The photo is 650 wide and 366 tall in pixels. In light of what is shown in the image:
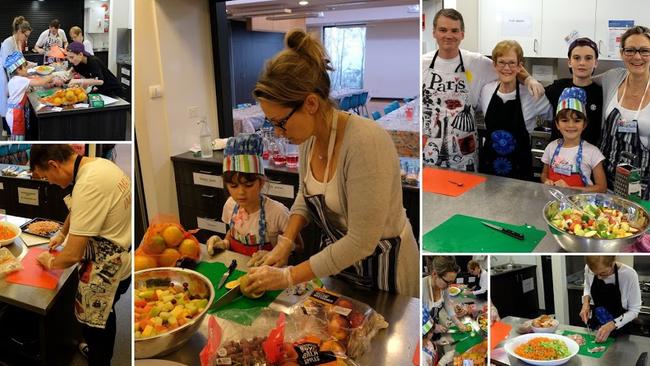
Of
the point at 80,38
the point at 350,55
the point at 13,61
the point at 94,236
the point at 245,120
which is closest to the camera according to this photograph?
the point at 94,236

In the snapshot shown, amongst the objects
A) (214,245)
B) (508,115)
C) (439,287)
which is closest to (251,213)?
(214,245)

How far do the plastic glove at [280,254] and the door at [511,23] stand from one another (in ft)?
8.25

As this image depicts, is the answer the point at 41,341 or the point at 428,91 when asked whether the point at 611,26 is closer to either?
the point at 428,91

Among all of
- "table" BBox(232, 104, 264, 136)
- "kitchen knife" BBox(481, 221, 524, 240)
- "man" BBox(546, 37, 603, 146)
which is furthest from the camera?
"table" BBox(232, 104, 264, 136)

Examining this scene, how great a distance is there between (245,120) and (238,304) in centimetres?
160

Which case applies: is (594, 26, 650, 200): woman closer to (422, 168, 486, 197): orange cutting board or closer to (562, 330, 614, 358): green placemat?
(422, 168, 486, 197): orange cutting board

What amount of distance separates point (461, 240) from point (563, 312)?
0.94 feet

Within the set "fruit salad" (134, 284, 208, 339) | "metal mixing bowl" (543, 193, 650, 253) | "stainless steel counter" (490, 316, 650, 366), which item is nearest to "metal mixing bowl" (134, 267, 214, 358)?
"fruit salad" (134, 284, 208, 339)

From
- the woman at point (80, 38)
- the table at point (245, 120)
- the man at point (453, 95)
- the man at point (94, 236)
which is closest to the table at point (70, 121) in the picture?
the woman at point (80, 38)

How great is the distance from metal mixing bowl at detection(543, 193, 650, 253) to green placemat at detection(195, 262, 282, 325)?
25.9 inches

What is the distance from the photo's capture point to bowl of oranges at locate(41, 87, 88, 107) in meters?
1.64

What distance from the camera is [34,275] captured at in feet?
A: 3.54

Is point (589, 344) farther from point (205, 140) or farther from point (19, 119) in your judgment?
point (19, 119)

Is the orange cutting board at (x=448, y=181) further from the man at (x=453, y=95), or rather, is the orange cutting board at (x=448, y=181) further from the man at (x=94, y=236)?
the man at (x=94, y=236)
